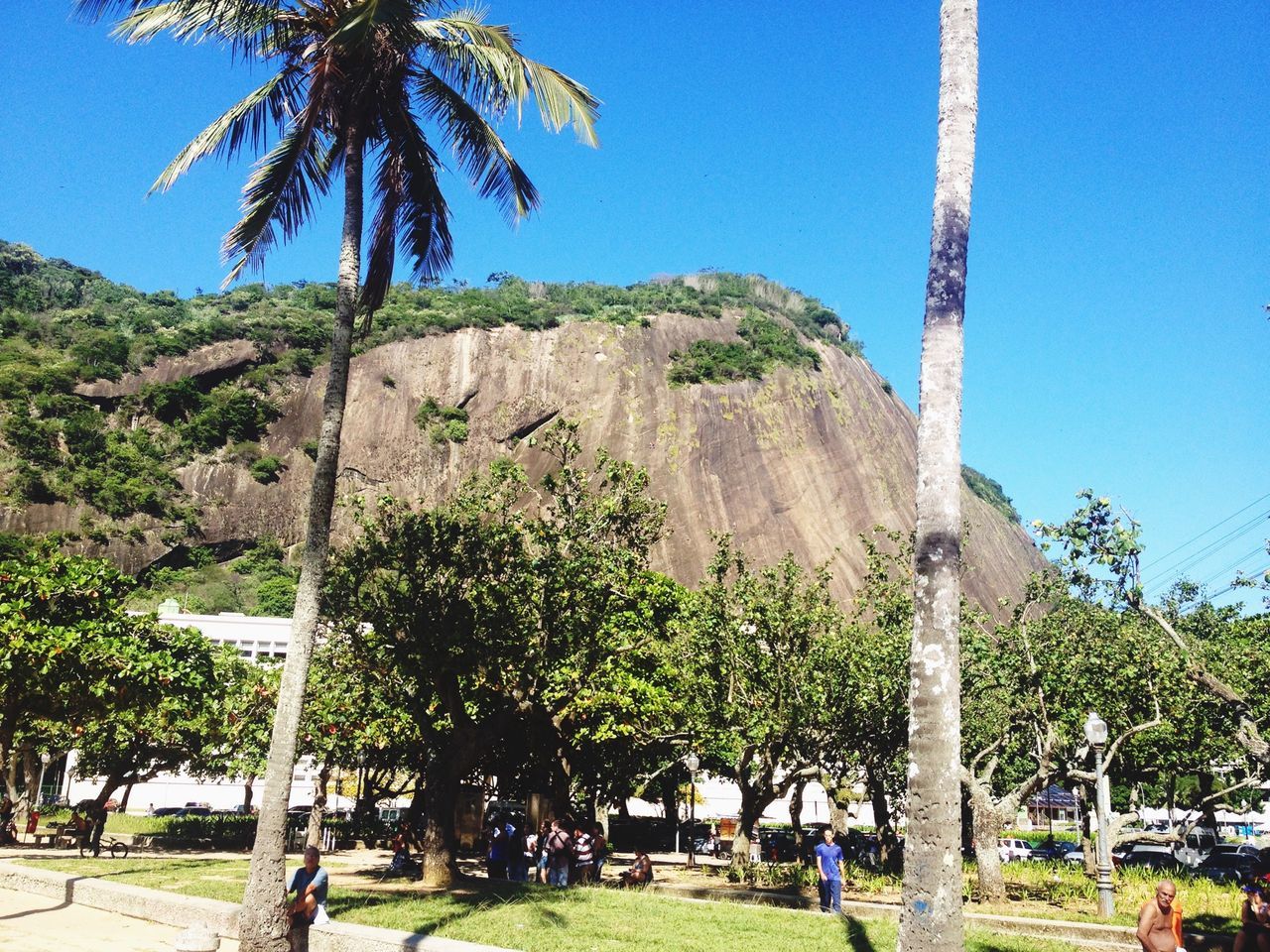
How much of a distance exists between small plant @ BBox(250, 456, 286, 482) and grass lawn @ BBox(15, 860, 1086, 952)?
73.7m

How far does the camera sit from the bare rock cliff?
7706 cm

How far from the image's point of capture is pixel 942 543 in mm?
6004

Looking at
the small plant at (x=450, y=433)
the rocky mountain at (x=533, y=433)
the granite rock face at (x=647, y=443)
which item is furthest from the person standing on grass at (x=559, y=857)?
the small plant at (x=450, y=433)

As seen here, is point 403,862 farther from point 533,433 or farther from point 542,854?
point 533,433

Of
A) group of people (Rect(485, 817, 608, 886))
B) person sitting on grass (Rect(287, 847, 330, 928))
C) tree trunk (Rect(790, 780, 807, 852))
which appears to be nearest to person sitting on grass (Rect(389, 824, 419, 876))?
group of people (Rect(485, 817, 608, 886))

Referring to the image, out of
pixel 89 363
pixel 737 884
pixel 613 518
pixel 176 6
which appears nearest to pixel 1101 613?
pixel 737 884

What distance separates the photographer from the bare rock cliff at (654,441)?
253ft

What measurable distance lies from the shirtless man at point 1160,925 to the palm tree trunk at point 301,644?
773cm

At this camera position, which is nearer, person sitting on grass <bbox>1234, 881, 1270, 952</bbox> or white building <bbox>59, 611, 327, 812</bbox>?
person sitting on grass <bbox>1234, 881, 1270, 952</bbox>

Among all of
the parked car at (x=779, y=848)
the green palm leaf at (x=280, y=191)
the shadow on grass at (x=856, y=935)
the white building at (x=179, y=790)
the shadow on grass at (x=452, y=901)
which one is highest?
the green palm leaf at (x=280, y=191)

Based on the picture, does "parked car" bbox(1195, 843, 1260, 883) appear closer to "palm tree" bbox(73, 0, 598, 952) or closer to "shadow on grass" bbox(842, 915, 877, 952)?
"shadow on grass" bbox(842, 915, 877, 952)

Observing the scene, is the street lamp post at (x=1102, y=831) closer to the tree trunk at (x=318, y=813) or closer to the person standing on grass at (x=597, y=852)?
the person standing on grass at (x=597, y=852)

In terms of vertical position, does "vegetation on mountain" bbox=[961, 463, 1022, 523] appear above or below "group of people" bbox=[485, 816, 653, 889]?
above

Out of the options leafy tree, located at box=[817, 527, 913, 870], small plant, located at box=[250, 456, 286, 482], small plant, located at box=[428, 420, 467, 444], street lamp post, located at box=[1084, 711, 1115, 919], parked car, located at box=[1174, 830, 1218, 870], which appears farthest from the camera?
small plant, located at box=[428, 420, 467, 444]
